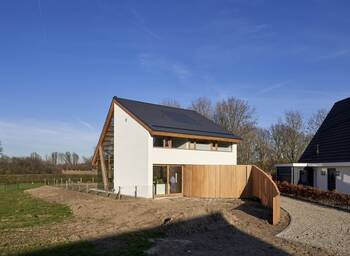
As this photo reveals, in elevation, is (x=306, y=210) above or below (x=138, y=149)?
below

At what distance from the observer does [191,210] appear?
16734 mm

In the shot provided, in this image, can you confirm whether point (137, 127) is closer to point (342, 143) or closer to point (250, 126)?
point (342, 143)

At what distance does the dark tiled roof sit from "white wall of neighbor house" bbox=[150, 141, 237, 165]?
6.06m

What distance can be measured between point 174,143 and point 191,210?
9981 mm

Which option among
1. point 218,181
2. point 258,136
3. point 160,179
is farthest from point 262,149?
point 160,179

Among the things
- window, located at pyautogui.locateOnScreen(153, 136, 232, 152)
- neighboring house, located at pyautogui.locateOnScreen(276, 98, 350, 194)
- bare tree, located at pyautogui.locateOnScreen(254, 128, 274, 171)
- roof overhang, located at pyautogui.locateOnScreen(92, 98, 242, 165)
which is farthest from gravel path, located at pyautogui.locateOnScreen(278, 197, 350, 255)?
bare tree, located at pyautogui.locateOnScreen(254, 128, 274, 171)

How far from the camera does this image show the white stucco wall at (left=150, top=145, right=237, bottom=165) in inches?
983

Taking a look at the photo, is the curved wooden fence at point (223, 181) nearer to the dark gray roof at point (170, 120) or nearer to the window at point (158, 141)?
the window at point (158, 141)

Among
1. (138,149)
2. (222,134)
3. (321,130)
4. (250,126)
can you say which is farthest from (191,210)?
(250,126)

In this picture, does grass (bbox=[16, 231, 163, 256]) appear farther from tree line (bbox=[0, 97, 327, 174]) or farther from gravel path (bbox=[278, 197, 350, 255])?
tree line (bbox=[0, 97, 327, 174])

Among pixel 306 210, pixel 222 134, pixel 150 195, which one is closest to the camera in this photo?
pixel 306 210

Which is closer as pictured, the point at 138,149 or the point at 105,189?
the point at 138,149

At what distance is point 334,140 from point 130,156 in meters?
14.2

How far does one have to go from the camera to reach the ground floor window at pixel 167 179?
2498 cm
